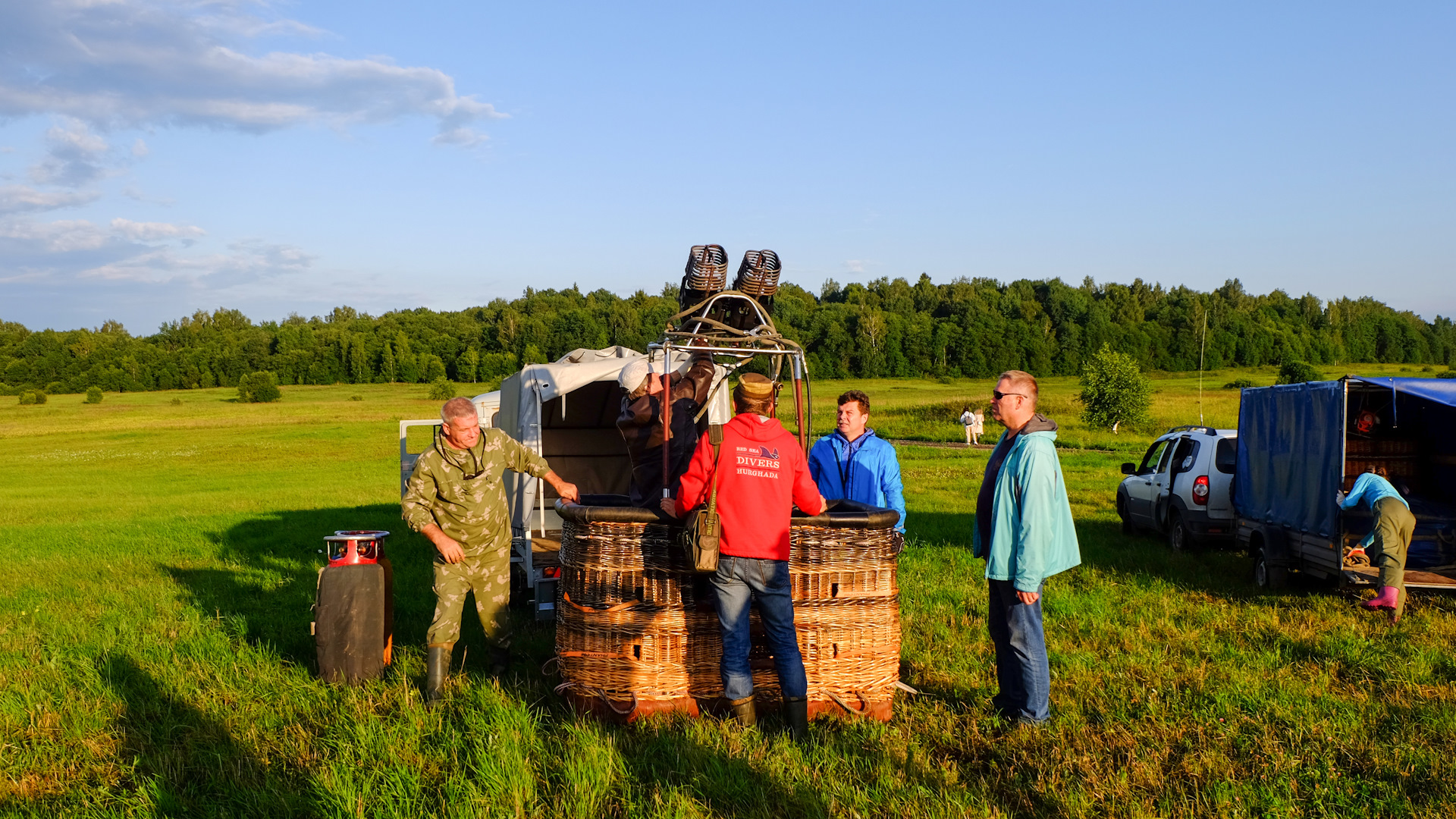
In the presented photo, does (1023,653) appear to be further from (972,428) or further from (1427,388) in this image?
(972,428)

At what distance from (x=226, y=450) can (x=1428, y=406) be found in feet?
144

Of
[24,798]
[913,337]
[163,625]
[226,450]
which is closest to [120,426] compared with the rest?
[226,450]

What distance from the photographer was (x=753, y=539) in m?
5.24

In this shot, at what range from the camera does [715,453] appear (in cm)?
530

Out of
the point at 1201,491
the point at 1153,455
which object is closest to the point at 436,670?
the point at 1201,491

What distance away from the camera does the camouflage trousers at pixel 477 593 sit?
20.9ft

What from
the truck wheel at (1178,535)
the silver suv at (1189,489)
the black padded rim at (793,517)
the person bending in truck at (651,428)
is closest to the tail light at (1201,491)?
the silver suv at (1189,489)

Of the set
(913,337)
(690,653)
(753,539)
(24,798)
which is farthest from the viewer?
(913,337)

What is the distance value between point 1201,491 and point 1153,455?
2.90 m

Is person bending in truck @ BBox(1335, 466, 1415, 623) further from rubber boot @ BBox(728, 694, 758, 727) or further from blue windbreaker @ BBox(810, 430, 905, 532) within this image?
rubber boot @ BBox(728, 694, 758, 727)

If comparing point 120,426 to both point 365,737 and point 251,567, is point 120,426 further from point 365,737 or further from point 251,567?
point 365,737

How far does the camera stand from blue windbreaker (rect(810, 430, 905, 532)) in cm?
700

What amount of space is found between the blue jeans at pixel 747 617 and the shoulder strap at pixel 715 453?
293 mm

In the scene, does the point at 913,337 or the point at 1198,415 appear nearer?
the point at 1198,415
